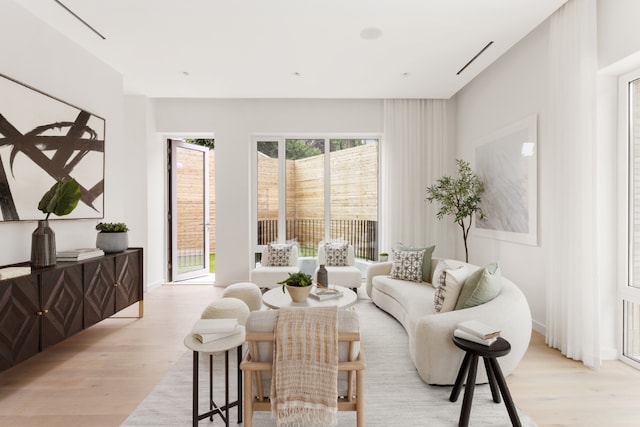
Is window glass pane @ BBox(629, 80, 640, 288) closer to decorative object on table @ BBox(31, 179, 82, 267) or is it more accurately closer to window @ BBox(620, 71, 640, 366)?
window @ BBox(620, 71, 640, 366)

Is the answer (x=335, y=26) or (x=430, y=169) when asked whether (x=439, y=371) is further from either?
(x=430, y=169)

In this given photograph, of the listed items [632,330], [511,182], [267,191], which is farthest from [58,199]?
[632,330]

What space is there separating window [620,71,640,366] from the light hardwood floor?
25 cm

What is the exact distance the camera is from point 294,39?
319 centimetres

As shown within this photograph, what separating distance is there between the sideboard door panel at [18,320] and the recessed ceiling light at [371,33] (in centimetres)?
354

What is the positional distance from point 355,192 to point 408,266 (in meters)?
1.97

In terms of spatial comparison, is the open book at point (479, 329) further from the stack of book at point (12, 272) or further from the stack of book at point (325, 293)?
the stack of book at point (12, 272)

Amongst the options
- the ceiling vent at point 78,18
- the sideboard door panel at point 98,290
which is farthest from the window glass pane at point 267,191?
the ceiling vent at point 78,18

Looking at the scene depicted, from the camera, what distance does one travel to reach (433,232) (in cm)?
518

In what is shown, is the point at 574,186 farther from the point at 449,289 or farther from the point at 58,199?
the point at 58,199

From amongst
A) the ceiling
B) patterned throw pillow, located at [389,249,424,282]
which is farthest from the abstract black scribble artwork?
patterned throw pillow, located at [389,249,424,282]

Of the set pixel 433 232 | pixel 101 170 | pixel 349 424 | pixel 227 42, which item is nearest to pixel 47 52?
pixel 101 170

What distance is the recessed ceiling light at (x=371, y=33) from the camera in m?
3.02

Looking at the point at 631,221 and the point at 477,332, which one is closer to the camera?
the point at 477,332
